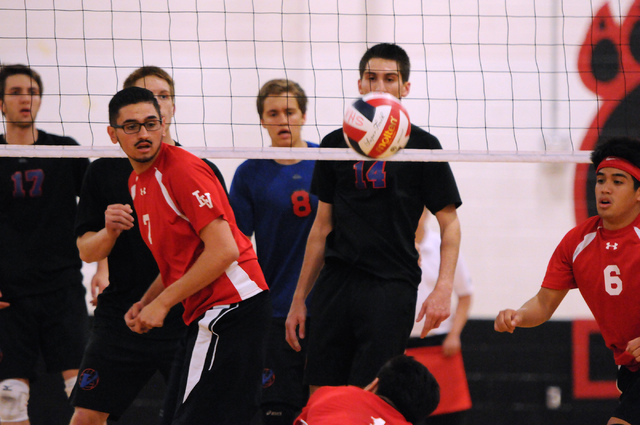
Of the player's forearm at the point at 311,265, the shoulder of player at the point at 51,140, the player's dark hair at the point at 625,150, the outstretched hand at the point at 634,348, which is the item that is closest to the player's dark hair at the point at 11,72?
the shoulder of player at the point at 51,140

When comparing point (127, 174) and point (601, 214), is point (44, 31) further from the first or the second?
point (601, 214)

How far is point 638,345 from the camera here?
3484 mm

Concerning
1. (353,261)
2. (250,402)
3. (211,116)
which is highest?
(211,116)

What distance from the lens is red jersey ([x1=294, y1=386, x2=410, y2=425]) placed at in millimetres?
2789

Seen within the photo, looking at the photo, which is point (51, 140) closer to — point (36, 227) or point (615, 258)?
point (36, 227)

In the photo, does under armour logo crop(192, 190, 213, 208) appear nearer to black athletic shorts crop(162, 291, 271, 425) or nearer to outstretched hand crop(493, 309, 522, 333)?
black athletic shorts crop(162, 291, 271, 425)

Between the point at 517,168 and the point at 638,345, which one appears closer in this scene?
the point at 638,345

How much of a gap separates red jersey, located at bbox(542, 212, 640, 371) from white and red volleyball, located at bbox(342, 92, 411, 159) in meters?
0.96

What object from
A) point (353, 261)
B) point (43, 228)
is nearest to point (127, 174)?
point (43, 228)

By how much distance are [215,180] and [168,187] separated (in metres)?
0.22

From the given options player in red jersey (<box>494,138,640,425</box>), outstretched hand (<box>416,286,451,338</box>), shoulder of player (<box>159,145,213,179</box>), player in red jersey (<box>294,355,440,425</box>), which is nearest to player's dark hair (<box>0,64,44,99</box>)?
shoulder of player (<box>159,145,213,179</box>)

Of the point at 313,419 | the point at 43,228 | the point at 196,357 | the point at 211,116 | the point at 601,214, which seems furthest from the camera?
the point at 211,116

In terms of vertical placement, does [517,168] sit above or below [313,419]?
above

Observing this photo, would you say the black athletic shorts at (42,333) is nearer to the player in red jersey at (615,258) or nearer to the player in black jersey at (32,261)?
the player in black jersey at (32,261)
